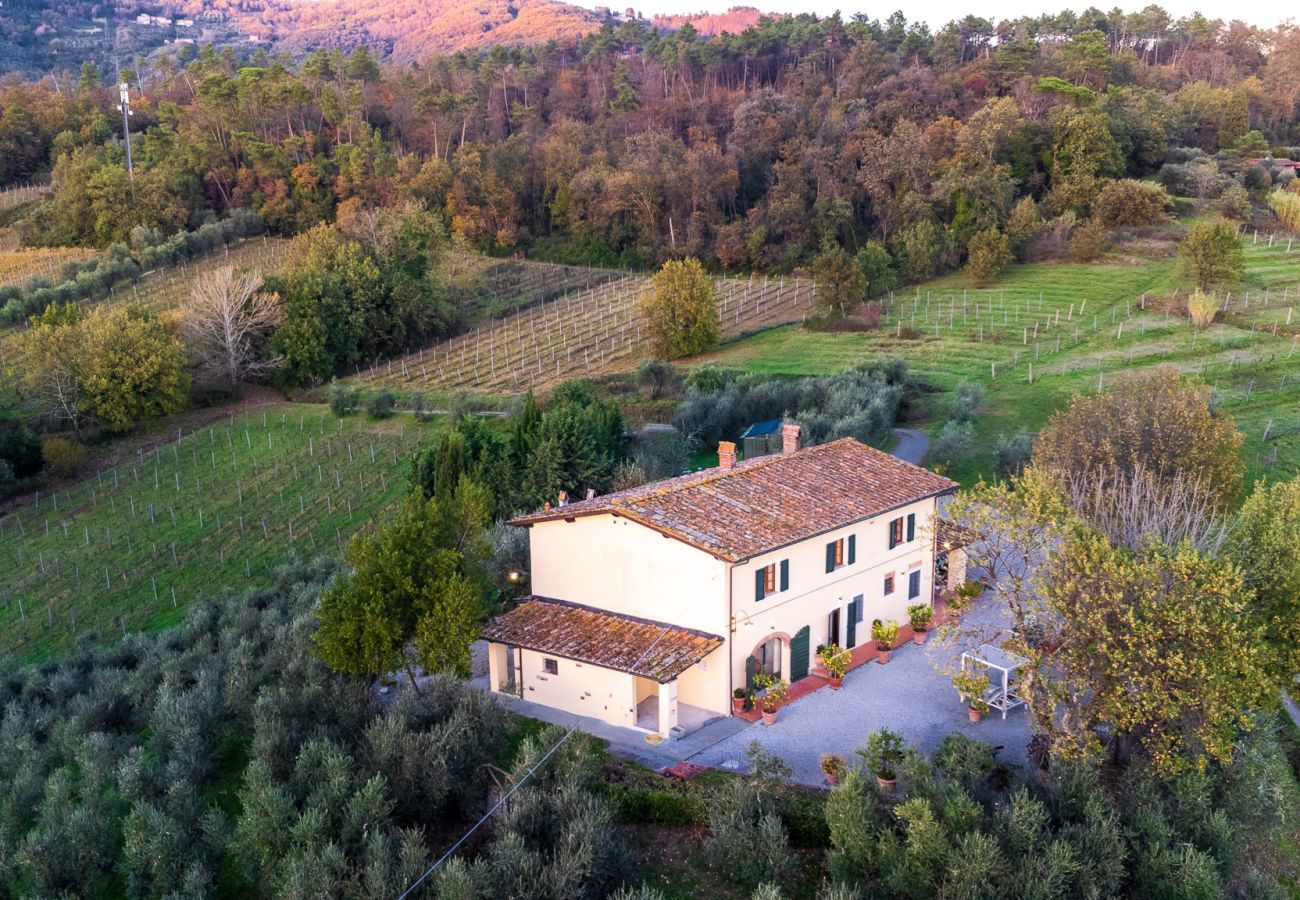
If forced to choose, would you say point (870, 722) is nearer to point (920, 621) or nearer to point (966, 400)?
point (920, 621)

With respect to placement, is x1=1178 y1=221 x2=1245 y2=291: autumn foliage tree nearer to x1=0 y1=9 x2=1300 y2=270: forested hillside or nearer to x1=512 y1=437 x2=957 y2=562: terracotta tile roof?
x1=0 y1=9 x2=1300 y2=270: forested hillside

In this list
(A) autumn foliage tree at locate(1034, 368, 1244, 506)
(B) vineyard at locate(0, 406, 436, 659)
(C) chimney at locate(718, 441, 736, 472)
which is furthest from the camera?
(B) vineyard at locate(0, 406, 436, 659)

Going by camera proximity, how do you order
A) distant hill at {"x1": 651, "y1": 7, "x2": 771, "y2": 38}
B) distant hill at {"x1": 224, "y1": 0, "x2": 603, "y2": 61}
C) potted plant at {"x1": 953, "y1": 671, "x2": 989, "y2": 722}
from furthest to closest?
distant hill at {"x1": 224, "y1": 0, "x2": 603, "y2": 61}, distant hill at {"x1": 651, "y1": 7, "x2": 771, "y2": 38}, potted plant at {"x1": 953, "y1": 671, "x2": 989, "y2": 722}

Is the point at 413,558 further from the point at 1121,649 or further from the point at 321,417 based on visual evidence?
the point at 321,417

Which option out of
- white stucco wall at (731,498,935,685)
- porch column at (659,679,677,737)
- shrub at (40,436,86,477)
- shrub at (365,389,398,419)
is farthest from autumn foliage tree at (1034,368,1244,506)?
shrub at (40,436,86,477)

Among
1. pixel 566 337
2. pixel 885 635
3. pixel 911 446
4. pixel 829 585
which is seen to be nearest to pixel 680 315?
pixel 566 337

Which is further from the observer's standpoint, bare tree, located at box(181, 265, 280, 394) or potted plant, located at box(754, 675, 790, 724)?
bare tree, located at box(181, 265, 280, 394)

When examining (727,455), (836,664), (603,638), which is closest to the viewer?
(603,638)

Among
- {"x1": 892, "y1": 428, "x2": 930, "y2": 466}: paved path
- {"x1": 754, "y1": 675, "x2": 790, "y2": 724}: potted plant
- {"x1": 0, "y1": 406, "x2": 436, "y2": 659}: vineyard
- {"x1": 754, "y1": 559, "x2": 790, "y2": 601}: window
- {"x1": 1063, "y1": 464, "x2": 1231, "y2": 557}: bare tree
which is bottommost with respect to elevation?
{"x1": 0, "y1": 406, "x2": 436, "y2": 659}: vineyard
